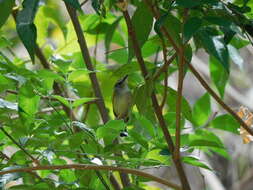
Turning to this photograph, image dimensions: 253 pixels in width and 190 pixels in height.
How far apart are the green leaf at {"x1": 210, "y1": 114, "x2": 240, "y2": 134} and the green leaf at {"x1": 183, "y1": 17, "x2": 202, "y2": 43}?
50cm

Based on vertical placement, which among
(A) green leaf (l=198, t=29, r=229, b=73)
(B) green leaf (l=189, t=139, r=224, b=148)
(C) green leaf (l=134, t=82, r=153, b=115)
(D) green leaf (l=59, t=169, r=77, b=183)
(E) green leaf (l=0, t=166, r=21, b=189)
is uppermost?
(A) green leaf (l=198, t=29, r=229, b=73)

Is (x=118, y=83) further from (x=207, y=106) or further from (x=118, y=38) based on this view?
(x=207, y=106)

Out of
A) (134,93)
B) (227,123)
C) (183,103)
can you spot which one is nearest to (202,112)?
(227,123)

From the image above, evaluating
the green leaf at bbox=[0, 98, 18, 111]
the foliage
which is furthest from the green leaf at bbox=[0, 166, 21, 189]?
the green leaf at bbox=[0, 98, 18, 111]

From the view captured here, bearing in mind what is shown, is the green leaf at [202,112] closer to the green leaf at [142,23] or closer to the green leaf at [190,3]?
the green leaf at [142,23]

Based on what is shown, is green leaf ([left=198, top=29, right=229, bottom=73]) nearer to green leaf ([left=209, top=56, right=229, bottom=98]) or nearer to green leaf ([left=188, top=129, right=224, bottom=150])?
green leaf ([left=188, top=129, right=224, bottom=150])

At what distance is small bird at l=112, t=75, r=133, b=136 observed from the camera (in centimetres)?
Result: 149

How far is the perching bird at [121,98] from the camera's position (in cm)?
149

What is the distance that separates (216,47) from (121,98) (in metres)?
0.87

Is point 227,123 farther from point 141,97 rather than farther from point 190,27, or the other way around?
point 190,27

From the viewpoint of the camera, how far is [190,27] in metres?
0.74

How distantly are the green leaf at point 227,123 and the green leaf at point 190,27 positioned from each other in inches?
19.8

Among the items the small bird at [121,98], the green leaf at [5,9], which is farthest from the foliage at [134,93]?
the small bird at [121,98]

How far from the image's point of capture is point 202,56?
15.1 feet
